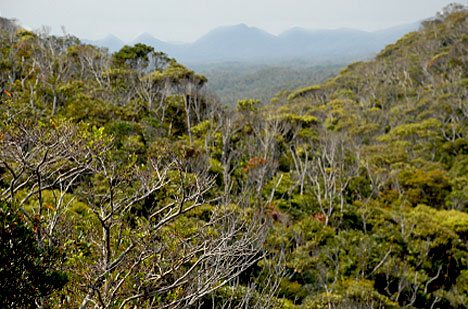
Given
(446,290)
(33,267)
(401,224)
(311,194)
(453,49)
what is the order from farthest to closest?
(453,49) → (311,194) → (401,224) → (446,290) → (33,267)

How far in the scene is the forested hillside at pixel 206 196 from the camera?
394 centimetres

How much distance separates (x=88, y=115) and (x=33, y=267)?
11.7 m

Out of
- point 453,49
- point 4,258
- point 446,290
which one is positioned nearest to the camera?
point 4,258

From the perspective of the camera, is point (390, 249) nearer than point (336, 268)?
No

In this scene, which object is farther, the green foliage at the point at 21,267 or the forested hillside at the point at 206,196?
the forested hillside at the point at 206,196

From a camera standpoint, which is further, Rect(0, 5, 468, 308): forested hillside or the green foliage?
Rect(0, 5, 468, 308): forested hillside

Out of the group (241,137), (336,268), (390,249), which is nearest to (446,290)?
(390,249)

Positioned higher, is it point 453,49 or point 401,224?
point 453,49

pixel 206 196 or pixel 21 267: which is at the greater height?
pixel 21 267

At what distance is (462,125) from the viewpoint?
23469mm

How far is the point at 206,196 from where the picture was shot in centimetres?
1241

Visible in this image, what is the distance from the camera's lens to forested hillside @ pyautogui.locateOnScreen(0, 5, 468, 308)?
3.94 metres

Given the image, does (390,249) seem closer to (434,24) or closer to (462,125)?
(462,125)

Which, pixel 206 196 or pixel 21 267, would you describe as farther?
pixel 206 196
